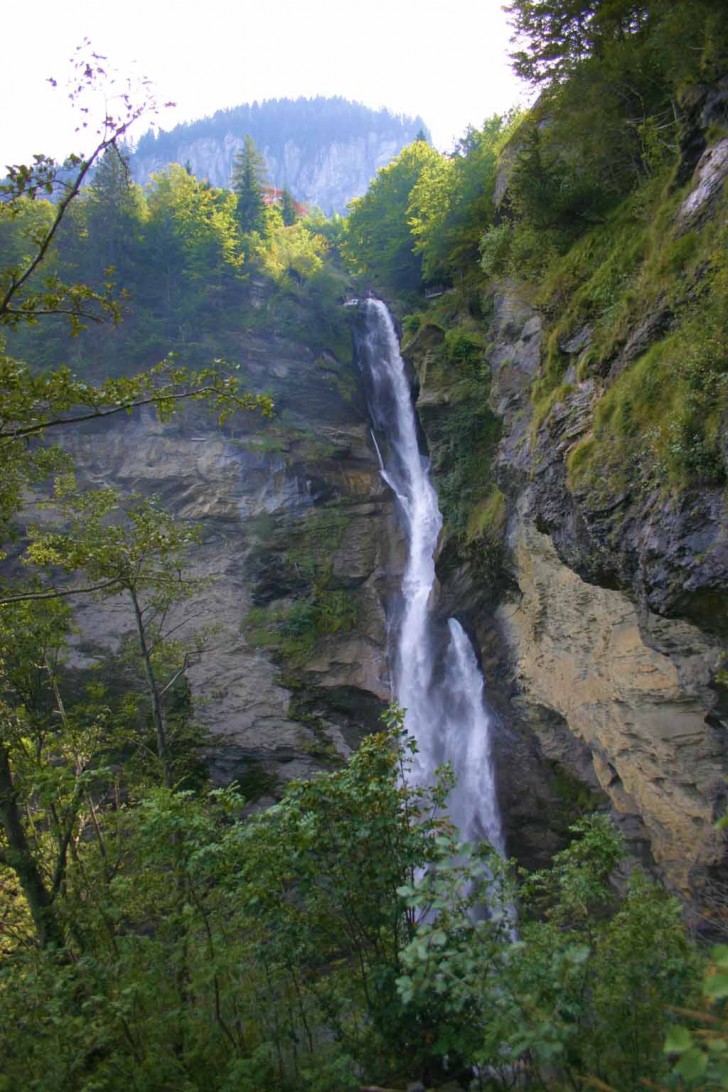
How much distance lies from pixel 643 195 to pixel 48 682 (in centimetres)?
1180

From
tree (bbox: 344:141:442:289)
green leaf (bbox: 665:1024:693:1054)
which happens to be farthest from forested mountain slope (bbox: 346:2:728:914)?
tree (bbox: 344:141:442:289)

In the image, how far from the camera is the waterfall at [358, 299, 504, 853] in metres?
15.9

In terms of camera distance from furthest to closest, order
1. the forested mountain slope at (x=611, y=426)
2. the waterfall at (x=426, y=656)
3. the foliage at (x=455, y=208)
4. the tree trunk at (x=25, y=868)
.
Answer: the foliage at (x=455, y=208)
the waterfall at (x=426, y=656)
the forested mountain slope at (x=611, y=426)
the tree trunk at (x=25, y=868)

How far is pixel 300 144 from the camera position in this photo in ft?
417

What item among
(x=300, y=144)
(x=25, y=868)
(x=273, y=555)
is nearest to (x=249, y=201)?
(x=273, y=555)

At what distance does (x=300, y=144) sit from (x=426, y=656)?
140 metres

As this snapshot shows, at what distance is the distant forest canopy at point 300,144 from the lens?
403ft

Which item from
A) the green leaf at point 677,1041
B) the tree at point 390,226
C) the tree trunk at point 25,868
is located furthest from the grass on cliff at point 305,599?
the green leaf at point 677,1041

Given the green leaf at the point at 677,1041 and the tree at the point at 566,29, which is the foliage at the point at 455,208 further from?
the green leaf at the point at 677,1041

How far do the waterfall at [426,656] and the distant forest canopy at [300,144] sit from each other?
113 meters

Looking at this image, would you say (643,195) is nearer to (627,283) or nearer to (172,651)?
(627,283)

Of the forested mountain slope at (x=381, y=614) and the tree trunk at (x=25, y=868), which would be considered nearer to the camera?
the forested mountain slope at (x=381, y=614)

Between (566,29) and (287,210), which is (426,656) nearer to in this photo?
(566,29)

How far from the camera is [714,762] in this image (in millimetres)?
9742
